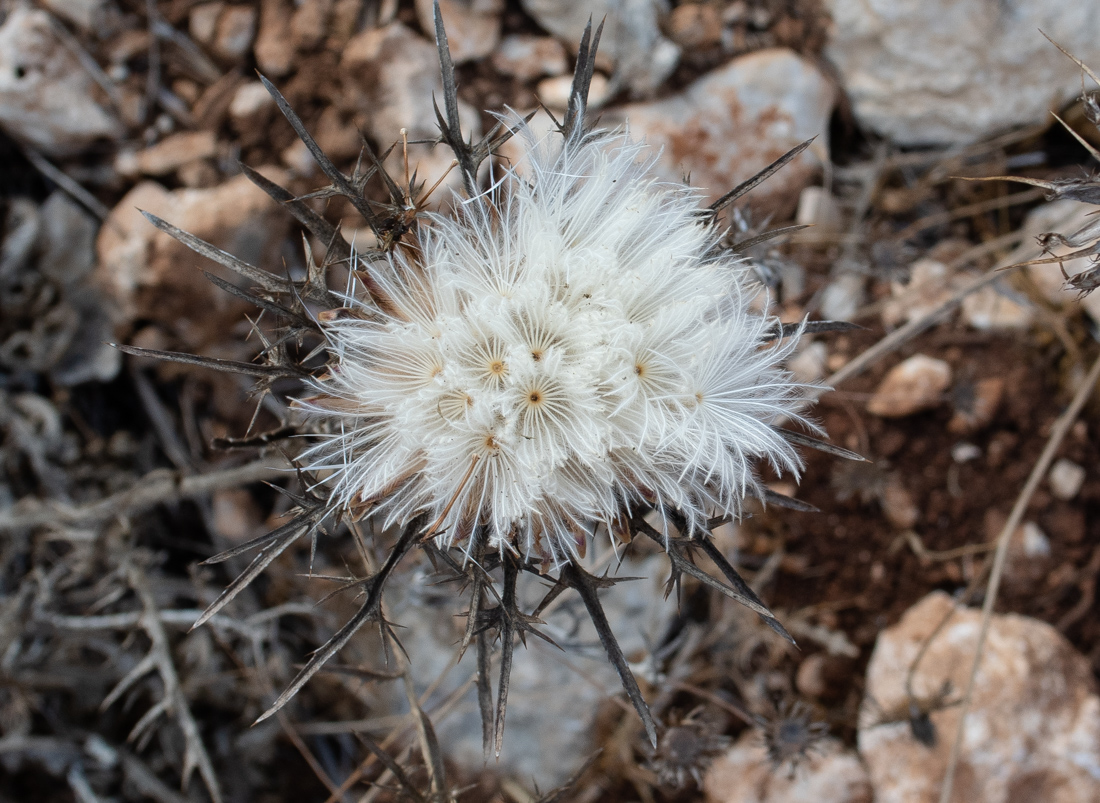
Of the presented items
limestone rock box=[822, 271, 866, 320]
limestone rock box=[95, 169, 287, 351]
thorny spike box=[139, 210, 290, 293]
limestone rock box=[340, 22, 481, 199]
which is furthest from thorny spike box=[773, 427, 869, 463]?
limestone rock box=[95, 169, 287, 351]

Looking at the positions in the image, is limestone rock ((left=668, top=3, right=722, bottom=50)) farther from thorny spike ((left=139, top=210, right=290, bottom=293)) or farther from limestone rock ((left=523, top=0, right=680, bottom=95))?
thorny spike ((left=139, top=210, right=290, bottom=293))

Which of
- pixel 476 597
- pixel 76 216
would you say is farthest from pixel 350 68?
pixel 476 597

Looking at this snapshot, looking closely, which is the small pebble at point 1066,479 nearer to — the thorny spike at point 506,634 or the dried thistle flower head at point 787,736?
the dried thistle flower head at point 787,736

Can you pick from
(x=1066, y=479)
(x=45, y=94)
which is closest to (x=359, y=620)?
(x=45, y=94)

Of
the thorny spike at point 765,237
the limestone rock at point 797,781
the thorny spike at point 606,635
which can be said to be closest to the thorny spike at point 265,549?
the thorny spike at point 606,635

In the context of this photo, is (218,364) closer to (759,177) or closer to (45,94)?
(759,177)

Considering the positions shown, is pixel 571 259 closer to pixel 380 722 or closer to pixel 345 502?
pixel 345 502
